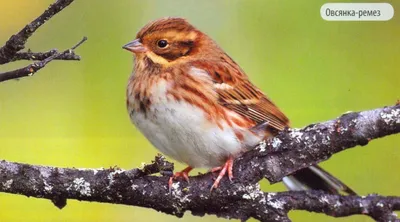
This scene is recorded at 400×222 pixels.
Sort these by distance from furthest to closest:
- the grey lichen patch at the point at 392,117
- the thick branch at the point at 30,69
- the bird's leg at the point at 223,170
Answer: the bird's leg at the point at 223,170 → the thick branch at the point at 30,69 → the grey lichen patch at the point at 392,117

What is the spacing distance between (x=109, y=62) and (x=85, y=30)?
99mm

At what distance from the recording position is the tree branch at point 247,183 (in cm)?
143

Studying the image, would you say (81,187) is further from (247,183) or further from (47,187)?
(247,183)

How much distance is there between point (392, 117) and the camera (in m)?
1.39

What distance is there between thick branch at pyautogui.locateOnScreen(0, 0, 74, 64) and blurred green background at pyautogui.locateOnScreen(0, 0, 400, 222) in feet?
1.32

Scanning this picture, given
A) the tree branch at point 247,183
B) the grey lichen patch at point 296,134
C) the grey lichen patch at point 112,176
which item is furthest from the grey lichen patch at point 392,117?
the grey lichen patch at point 112,176

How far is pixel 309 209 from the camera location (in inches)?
58.9

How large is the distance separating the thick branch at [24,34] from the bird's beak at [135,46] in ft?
1.20

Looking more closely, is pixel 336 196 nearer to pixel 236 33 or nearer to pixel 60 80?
pixel 236 33

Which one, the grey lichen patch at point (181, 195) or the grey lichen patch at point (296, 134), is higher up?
the grey lichen patch at point (296, 134)

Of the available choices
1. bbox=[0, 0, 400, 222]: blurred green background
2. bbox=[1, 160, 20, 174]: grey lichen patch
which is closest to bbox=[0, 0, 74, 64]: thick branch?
bbox=[1, 160, 20, 174]: grey lichen patch

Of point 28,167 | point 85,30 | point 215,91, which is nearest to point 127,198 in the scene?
point 28,167

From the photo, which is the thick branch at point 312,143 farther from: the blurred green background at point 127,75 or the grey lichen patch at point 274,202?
the blurred green background at point 127,75

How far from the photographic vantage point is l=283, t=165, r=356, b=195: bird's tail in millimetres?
1724
